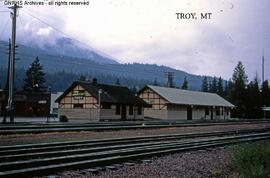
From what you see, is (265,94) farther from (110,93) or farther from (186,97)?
(110,93)

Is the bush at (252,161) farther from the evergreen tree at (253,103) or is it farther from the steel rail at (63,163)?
the evergreen tree at (253,103)

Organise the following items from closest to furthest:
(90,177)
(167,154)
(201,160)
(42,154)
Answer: (90,177), (42,154), (201,160), (167,154)

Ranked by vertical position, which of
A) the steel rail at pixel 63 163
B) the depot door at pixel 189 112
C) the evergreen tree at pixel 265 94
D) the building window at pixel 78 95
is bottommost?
the steel rail at pixel 63 163

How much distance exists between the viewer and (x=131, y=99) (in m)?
69.5

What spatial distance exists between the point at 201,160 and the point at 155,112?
2515 inches

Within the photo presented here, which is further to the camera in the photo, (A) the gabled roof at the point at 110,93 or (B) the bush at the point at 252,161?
(A) the gabled roof at the point at 110,93

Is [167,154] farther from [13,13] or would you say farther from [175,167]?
[13,13]

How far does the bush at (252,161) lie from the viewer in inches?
440

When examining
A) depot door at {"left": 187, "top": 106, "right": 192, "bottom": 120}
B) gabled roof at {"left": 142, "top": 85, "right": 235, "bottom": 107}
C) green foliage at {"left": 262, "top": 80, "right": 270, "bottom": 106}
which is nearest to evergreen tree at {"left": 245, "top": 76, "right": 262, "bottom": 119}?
gabled roof at {"left": 142, "top": 85, "right": 235, "bottom": 107}

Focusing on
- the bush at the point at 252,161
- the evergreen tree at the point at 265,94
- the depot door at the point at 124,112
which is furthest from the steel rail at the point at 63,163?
the evergreen tree at the point at 265,94

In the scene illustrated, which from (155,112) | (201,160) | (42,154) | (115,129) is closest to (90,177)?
(42,154)

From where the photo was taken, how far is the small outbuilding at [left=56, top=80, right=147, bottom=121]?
63.2 m

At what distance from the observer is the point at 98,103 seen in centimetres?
6247

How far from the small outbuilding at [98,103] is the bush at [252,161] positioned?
47727 millimetres
